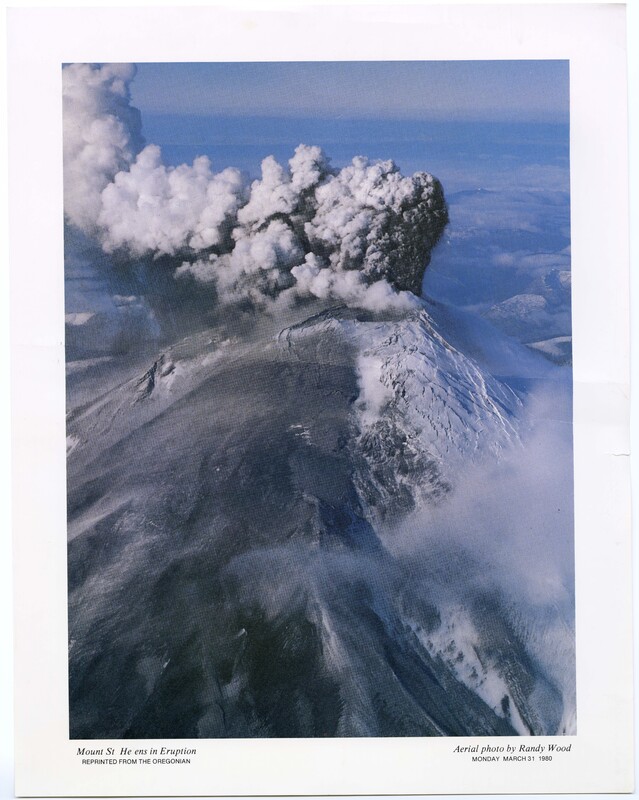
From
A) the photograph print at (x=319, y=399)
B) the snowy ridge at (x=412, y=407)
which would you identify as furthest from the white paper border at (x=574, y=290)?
the snowy ridge at (x=412, y=407)

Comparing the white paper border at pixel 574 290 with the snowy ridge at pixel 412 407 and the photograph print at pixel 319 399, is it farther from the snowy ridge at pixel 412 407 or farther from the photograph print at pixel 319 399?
the snowy ridge at pixel 412 407

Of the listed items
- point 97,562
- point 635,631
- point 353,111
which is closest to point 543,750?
point 635,631

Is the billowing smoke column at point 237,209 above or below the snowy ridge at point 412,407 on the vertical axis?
above

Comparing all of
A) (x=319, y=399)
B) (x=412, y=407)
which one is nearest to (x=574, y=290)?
(x=412, y=407)

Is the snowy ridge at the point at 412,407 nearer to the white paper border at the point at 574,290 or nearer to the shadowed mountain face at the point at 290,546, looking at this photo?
the shadowed mountain face at the point at 290,546

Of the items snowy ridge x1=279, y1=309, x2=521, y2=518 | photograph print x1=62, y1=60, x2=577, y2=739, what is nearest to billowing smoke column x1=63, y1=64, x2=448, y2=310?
photograph print x1=62, y1=60, x2=577, y2=739

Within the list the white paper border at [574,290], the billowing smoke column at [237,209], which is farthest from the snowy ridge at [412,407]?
the white paper border at [574,290]
